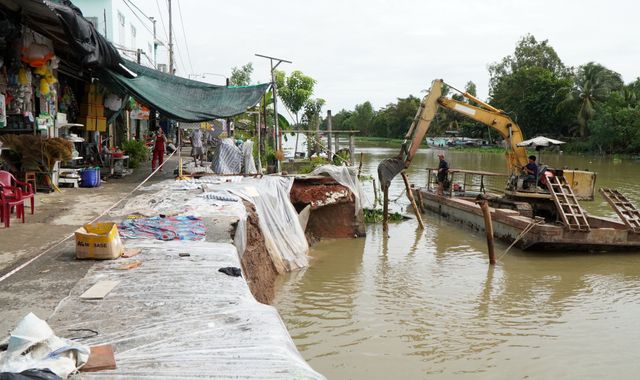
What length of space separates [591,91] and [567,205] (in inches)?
1733

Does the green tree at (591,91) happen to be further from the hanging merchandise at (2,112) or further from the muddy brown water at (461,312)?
the hanging merchandise at (2,112)

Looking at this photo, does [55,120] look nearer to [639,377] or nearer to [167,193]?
Answer: [167,193]

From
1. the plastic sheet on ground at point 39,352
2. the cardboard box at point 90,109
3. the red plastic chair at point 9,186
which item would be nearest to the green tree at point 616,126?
the cardboard box at point 90,109

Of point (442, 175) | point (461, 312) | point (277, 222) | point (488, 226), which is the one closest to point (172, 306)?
point (461, 312)

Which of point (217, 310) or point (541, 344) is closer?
point (217, 310)

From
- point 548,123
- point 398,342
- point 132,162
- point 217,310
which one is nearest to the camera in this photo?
point 217,310

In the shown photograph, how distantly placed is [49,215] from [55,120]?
12.1 feet

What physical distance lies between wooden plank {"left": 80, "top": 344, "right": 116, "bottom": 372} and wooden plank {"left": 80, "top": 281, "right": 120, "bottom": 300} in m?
1.12

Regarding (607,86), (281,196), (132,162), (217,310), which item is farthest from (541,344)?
(607,86)

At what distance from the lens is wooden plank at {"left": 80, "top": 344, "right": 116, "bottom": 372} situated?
3143 millimetres

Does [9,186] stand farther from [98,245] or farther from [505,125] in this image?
[505,125]

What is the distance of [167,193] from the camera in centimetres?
1003

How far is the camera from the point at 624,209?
12.2 m

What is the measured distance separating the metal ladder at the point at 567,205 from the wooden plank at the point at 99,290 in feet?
32.3
